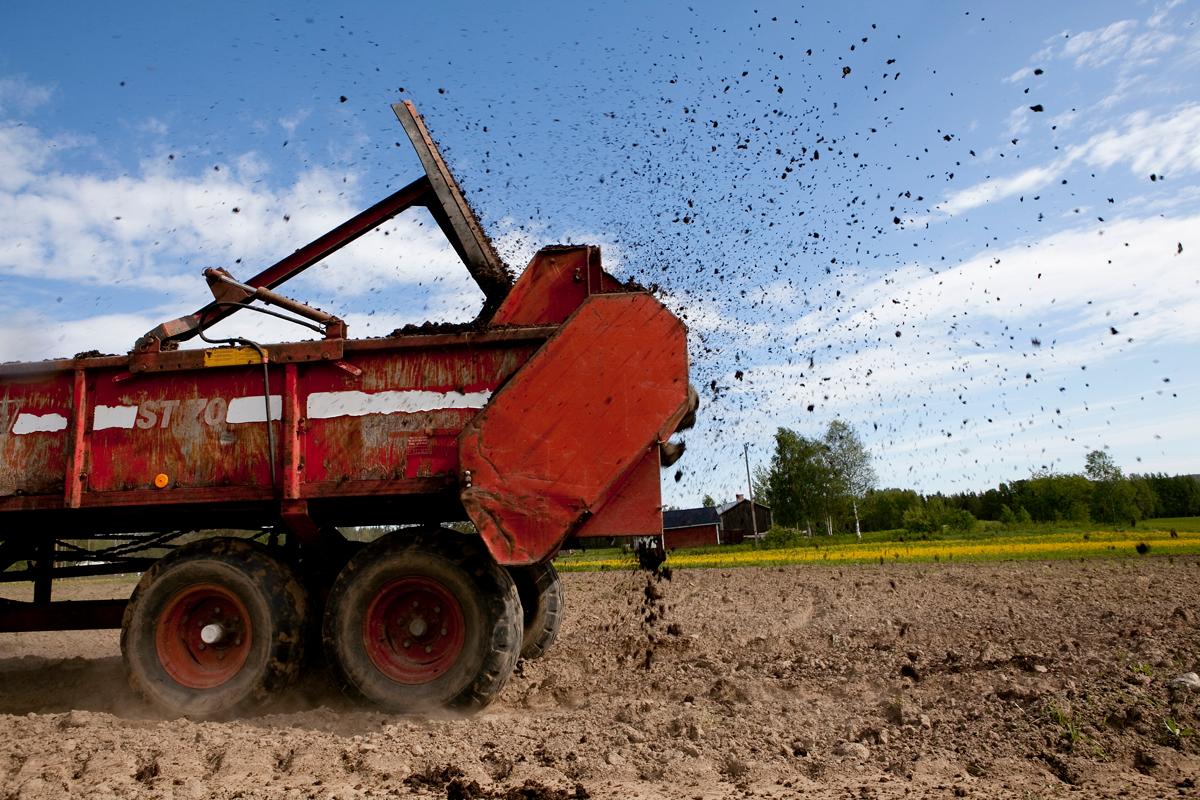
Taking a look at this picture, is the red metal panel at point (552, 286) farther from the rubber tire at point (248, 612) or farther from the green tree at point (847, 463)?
the green tree at point (847, 463)

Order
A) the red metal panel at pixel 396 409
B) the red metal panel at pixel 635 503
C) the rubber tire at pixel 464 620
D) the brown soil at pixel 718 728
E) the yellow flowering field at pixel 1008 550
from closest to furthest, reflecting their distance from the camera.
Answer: the brown soil at pixel 718 728
the rubber tire at pixel 464 620
the red metal panel at pixel 635 503
the red metal panel at pixel 396 409
the yellow flowering field at pixel 1008 550

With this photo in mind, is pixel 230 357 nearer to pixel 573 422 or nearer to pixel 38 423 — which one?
pixel 38 423

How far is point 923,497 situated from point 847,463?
10721 millimetres

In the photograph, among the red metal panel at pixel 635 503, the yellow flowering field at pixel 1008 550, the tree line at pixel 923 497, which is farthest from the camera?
the tree line at pixel 923 497

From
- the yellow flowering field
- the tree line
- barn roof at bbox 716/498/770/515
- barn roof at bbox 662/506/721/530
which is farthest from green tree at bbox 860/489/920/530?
the yellow flowering field

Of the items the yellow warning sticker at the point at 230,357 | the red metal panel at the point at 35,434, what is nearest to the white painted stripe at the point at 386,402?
the yellow warning sticker at the point at 230,357

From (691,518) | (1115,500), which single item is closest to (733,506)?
(691,518)

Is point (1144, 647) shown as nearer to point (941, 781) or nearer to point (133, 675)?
point (941, 781)

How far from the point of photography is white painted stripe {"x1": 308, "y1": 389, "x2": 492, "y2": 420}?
510cm

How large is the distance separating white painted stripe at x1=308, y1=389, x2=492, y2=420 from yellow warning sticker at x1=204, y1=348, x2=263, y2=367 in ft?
1.54

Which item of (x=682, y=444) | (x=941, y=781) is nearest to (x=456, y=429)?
(x=682, y=444)

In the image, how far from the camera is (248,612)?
16.6ft

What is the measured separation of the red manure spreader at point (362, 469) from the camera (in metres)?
4.86

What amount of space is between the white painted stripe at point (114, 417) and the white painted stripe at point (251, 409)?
68 cm
